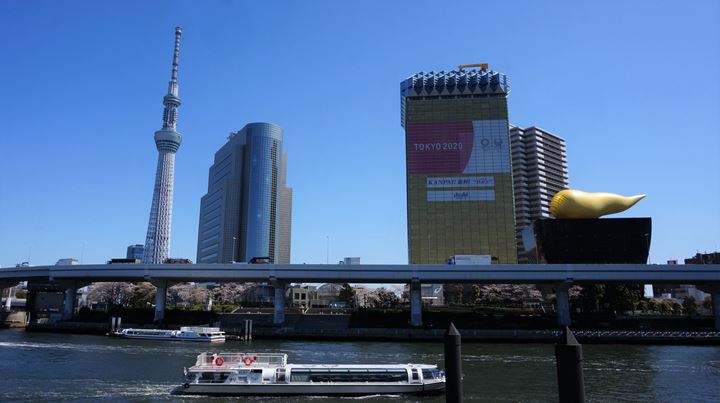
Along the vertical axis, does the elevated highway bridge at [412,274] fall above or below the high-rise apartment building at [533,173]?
below

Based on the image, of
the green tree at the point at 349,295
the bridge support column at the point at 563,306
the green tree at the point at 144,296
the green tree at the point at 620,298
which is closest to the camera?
the bridge support column at the point at 563,306

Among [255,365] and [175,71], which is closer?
[255,365]

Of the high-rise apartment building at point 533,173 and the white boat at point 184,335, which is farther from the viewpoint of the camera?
the high-rise apartment building at point 533,173

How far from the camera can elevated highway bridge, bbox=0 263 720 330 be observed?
73.8 meters

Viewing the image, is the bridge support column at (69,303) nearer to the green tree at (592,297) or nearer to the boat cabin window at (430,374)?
the boat cabin window at (430,374)

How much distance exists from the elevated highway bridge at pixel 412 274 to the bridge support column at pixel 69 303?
21cm

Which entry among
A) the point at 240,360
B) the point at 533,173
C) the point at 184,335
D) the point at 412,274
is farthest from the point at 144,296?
the point at 533,173

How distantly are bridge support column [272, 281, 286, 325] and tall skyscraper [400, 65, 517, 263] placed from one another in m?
71.8

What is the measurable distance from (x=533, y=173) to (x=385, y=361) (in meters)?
149

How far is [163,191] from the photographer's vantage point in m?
178

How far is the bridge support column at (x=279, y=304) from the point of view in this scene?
80.7 meters

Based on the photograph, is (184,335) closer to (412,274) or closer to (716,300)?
(412,274)

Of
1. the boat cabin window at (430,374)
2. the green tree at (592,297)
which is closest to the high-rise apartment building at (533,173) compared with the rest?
the green tree at (592,297)

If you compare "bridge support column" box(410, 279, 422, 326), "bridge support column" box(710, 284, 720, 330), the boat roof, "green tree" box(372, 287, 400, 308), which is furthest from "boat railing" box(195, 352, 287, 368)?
"green tree" box(372, 287, 400, 308)
